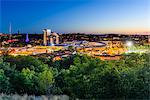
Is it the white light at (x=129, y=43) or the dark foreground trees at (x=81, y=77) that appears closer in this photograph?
the dark foreground trees at (x=81, y=77)

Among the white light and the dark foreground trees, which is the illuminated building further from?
the white light

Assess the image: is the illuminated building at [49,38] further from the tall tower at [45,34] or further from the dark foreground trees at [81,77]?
the dark foreground trees at [81,77]

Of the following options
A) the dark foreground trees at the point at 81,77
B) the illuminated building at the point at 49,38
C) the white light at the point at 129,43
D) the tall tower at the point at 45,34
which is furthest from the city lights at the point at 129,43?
the tall tower at the point at 45,34

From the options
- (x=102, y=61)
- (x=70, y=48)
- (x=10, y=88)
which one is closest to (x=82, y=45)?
(x=70, y=48)

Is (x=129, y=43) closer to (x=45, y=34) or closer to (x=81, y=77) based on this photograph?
(x=81, y=77)

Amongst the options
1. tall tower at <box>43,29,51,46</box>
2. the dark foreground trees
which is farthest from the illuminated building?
the dark foreground trees

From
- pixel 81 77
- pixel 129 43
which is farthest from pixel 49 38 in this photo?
pixel 129 43

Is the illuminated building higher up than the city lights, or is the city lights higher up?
the illuminated building

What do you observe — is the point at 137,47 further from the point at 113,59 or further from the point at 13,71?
the point at 13,71

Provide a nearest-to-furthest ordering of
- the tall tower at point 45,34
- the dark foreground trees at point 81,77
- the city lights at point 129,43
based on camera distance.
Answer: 1. the dark foreground trees at point 81,77
2. the tall tower at point 45,34
3. the city lights at point 129,43
